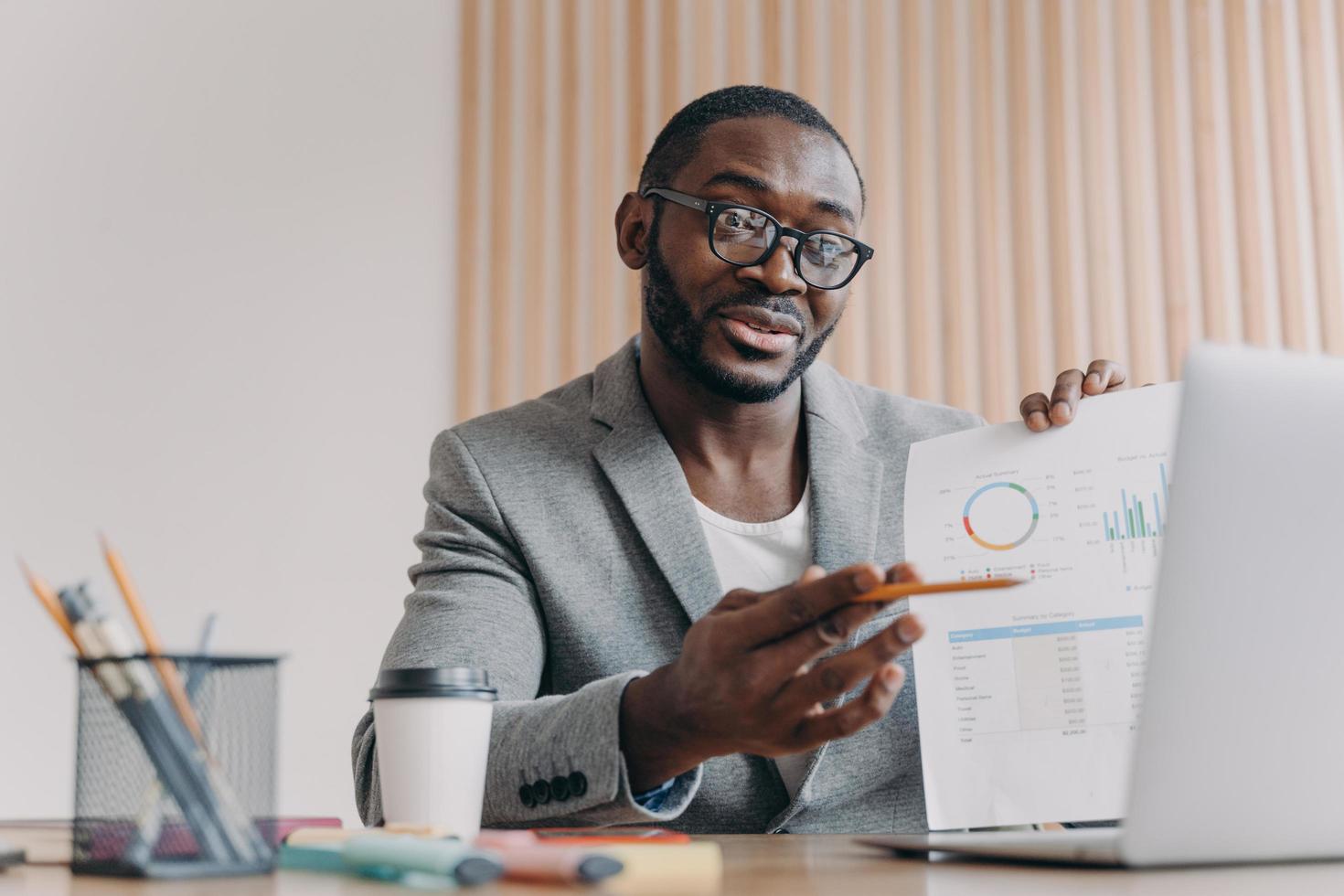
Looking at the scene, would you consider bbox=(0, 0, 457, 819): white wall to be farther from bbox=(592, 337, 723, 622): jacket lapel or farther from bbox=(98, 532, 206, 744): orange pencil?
bbox=(98, 532, 206, 744): orange pencil

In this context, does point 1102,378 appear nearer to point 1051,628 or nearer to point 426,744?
point 1051,628

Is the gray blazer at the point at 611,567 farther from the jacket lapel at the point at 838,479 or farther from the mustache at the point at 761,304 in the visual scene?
the mustache at the point at 761,304

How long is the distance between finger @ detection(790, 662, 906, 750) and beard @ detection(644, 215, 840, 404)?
0.79m

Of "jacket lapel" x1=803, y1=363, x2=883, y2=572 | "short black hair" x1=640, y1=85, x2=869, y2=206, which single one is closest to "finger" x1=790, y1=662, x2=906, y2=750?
"jacket lapel" x1=803, y1=363, x2=883, y2=572

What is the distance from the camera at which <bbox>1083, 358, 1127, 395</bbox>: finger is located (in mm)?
1432

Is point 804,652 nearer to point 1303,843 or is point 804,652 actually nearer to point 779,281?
point 1303,843

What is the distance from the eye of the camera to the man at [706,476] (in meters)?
1.48

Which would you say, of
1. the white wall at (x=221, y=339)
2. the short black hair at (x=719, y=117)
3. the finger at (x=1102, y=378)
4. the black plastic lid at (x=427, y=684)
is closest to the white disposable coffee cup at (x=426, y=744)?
the black plastic lid at (x=427, y=684)

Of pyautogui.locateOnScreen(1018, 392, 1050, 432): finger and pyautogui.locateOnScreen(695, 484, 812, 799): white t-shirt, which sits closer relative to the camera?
pyautogui.locateOnScreen(1018, 392, 1050, 432): finger

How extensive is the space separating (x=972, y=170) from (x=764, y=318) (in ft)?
5.15

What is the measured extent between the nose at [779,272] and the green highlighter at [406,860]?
1049 millimetres

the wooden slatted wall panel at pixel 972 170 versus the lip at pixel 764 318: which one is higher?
the wooden slatted wall panel at pixel 972 170

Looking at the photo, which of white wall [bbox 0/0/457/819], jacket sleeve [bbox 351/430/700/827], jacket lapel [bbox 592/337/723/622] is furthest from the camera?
white wall [bbox 0/0/457/819]

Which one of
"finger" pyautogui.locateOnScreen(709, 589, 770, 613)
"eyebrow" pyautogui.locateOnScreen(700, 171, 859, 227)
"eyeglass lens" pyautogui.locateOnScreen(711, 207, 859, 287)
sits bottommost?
"finger" pyautogui.locateOnScreen(709, 589, 770, 613)
